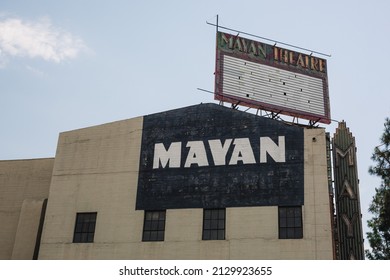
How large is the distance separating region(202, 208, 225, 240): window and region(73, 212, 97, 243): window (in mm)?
7167

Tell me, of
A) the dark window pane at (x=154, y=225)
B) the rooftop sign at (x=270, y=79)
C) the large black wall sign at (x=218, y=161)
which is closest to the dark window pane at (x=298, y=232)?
the large black wall sign at (x=218, y=161)

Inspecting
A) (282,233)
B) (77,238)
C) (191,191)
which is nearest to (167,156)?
(191,191)

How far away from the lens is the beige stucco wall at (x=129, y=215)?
90.6ft

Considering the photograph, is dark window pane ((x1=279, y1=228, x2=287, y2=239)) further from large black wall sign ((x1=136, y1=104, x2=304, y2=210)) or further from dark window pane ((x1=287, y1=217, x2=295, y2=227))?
large black wall sign ((x1=136, y1=104, x2=304, y2=210))

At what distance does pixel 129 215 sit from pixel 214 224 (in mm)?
5369

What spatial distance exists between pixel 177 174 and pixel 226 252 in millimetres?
5837

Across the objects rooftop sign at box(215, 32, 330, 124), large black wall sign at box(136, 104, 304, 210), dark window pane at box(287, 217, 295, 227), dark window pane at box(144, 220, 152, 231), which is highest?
rooftop sign at box(215, 32, 330, 124)

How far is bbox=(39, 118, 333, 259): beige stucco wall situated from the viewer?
27625mm

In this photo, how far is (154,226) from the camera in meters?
29.9

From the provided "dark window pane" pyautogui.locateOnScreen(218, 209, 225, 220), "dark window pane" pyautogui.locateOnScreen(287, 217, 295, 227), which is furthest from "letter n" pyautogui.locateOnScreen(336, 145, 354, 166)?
"dark window pane" pyautogui.locateOnScreen(218, 209, 225, 220)

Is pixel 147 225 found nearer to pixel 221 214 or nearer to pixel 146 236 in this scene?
pixel 146 236

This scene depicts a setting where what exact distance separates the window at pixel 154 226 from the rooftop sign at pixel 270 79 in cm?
1088

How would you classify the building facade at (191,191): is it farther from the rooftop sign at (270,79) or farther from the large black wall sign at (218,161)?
the rooftop sign at (270,79)

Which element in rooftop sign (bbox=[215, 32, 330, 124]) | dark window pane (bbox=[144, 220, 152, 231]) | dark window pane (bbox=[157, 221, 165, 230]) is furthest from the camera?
rooftop sign (bbox=[215, 32, 330, 124])
